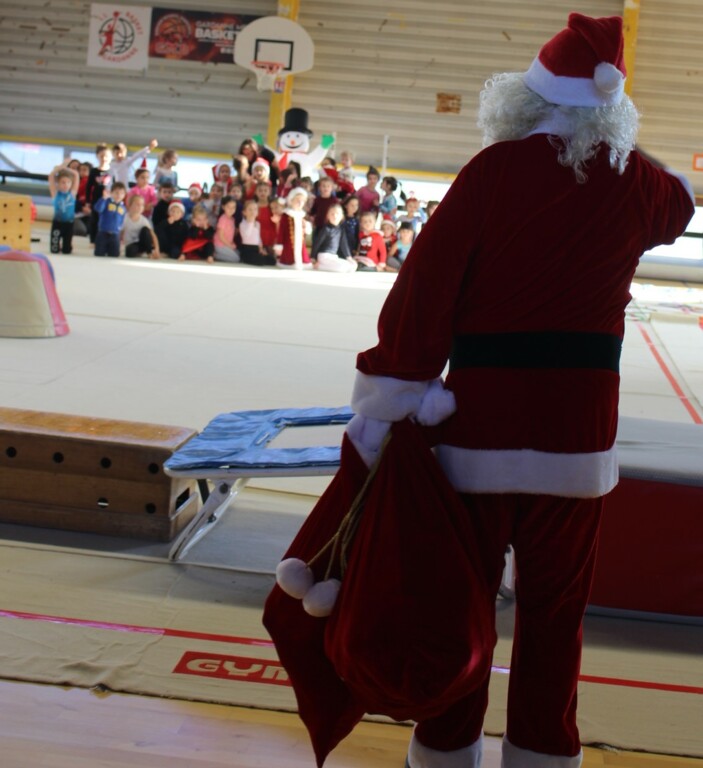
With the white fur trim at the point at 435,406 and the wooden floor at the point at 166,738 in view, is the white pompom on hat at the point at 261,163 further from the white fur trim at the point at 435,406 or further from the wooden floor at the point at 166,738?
the white fur trim at the point at 435,406

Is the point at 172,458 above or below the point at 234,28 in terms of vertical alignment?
below

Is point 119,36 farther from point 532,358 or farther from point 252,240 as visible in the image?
point 532,358

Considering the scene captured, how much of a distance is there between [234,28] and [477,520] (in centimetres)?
1533

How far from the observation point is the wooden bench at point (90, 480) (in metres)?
3.56

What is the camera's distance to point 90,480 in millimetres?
3604

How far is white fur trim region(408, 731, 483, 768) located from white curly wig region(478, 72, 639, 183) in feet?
3.73

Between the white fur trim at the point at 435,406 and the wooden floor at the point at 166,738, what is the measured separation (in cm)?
85

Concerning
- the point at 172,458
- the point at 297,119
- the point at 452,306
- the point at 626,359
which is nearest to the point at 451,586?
the point at 452,306

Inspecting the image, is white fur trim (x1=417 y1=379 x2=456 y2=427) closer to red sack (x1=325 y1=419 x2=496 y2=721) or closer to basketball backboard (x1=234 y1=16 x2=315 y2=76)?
red sack (x1=325 y1=419 x2=496 y2=721)

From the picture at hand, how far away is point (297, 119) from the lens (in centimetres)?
1486

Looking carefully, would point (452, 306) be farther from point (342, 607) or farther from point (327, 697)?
point (327, 697)

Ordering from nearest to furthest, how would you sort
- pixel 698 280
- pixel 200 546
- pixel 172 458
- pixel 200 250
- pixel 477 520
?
pixel 477 520 → pixel 172 458 → pixel 200 546 → pixel 200 250 → pixel 698 280

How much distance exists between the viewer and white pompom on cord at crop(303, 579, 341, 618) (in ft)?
6.42

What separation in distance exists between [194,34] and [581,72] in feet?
50.1
